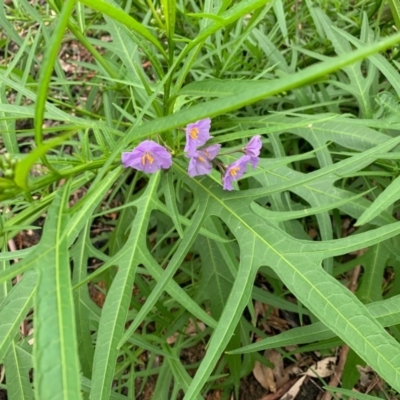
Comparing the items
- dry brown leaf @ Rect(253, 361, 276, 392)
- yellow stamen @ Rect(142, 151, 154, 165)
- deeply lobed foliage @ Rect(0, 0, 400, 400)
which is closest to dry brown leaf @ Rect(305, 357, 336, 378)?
dry brown leaf @ Rect(253, 361, 276, 392)

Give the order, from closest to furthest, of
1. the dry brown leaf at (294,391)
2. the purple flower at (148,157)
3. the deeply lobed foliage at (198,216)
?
the deeply lobed foliage at (198,216)
the purple flower at (148,157)
the dry brown leaf at (294,391)

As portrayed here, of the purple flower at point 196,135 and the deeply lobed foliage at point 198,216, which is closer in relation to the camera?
the deeply lobed foliage at point 198,216

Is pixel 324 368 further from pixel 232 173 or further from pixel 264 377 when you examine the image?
pixel 232 173

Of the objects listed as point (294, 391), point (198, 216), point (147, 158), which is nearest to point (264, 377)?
point (294, 391)

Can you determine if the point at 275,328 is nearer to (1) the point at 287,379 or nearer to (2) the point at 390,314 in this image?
(1) the point at 287,379

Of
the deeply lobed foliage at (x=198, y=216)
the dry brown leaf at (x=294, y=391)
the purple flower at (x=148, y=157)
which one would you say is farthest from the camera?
the dry brown leaf at (x=294, y=391)

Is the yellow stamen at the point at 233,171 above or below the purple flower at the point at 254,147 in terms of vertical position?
below

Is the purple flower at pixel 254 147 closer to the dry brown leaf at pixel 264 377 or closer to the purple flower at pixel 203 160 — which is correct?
the purple flower at pixel 203 160

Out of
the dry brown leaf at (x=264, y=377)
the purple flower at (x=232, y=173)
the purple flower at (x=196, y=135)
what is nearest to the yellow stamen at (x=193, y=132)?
the purple flower at (x=196, y=135)
